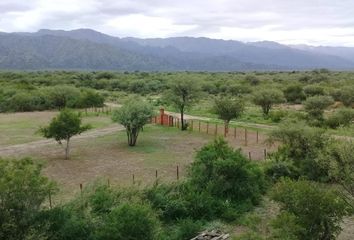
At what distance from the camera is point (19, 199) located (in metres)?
14.9

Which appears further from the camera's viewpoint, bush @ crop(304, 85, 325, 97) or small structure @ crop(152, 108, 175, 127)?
bush @ crop(304, 85, 325, 97)

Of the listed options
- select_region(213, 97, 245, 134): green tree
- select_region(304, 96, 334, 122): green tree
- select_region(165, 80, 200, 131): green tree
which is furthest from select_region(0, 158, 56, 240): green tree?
select_region(304, 96, 334, 122): green tree

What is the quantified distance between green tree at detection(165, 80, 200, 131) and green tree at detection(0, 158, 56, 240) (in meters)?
29.1

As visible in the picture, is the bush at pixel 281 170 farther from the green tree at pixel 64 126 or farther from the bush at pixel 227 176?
the green tree at pixel 64 126

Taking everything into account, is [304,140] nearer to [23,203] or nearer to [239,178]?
[239,178]

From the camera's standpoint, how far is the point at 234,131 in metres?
42.2

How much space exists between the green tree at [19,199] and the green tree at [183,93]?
29.1m

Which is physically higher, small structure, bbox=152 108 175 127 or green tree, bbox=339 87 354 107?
green tree, bbox=339 87 354 107

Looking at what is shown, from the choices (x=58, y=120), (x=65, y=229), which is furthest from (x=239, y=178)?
(x=58, y=120)

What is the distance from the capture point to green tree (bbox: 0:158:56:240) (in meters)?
14.6

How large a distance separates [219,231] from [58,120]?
17020mm

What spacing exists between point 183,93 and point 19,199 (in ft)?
99.6

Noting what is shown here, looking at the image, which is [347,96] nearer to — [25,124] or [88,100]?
[88,100]

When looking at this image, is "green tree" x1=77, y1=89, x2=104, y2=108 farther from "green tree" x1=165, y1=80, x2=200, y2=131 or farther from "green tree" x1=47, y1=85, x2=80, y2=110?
"green tree" x1=165, y1=80, x2=200, y2=131
